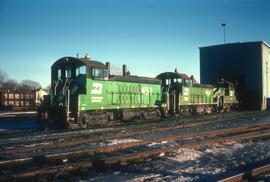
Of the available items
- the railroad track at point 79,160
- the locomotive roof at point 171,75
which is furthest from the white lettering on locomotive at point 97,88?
the locomotive roof at point 171,75

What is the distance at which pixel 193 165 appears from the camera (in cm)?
816

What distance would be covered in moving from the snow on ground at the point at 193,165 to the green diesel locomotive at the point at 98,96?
315 inches

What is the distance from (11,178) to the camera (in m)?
6.41

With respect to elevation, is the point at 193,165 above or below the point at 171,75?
below

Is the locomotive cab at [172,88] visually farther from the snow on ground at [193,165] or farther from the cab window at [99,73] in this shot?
the snow on ground at [193,165]

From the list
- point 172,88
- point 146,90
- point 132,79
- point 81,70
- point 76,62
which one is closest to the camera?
point 81,70

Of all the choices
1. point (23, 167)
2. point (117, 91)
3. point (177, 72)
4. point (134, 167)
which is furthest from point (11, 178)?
point (177, 72)

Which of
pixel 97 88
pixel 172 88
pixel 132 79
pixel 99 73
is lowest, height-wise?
pixel 97 88

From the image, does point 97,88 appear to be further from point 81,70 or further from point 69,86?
point 69,86

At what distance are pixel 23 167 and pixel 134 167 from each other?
2836mm

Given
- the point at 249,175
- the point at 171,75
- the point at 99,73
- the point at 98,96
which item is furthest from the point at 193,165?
the point at 171,75

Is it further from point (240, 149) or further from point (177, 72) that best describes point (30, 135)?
point (177, 72)

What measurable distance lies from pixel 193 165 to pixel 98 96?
10213 millimetres

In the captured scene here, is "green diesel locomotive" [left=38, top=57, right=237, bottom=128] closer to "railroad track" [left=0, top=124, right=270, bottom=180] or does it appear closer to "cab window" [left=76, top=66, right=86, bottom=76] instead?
"cab window" [left=76, top=66, right=86, bottom=76]
